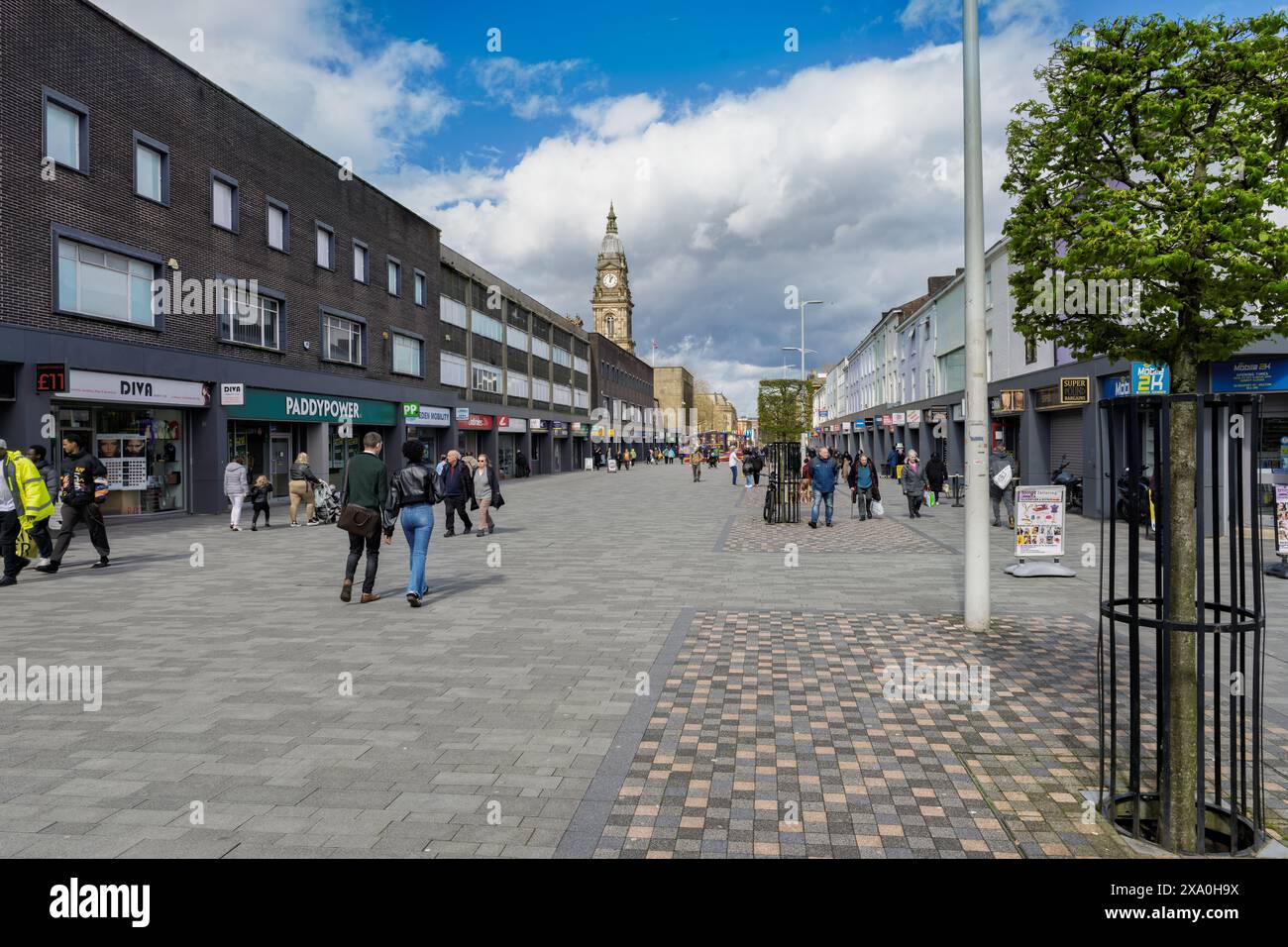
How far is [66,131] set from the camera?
18.1m

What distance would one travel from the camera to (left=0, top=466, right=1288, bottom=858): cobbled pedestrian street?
376 cm

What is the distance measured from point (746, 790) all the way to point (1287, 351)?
17298 mm

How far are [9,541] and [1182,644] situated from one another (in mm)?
12907

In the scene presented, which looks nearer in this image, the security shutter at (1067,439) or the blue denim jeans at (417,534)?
the blue denim jeans at (417,534)

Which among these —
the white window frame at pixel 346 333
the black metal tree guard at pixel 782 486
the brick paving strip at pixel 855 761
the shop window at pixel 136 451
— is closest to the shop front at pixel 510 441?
the white window frame at pixel 346 333

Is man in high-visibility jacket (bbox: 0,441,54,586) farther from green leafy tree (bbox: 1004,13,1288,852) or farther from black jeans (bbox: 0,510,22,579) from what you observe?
green leafy tree (bbox: 1004,13,1288,852)

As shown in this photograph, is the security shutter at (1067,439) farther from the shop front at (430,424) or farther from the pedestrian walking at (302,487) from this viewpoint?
the shop front at (430,424)

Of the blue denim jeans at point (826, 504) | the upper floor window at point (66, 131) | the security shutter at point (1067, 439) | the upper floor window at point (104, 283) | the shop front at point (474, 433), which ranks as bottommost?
the blue denim jeans at point (826, 504)

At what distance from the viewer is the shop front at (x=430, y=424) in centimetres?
3582

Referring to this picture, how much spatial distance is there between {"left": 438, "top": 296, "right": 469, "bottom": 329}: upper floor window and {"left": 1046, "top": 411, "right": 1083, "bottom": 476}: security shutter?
28062mm

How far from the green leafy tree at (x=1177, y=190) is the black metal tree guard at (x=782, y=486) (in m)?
15.0

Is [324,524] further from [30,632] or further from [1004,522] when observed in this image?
[1004,522]

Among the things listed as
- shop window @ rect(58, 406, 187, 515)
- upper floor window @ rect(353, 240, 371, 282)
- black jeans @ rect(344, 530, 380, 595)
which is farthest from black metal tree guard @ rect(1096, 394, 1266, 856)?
upper floor window @ rect(353, 240, 371, 282)

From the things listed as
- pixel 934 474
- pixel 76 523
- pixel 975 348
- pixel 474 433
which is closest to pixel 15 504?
pixel 76 523
